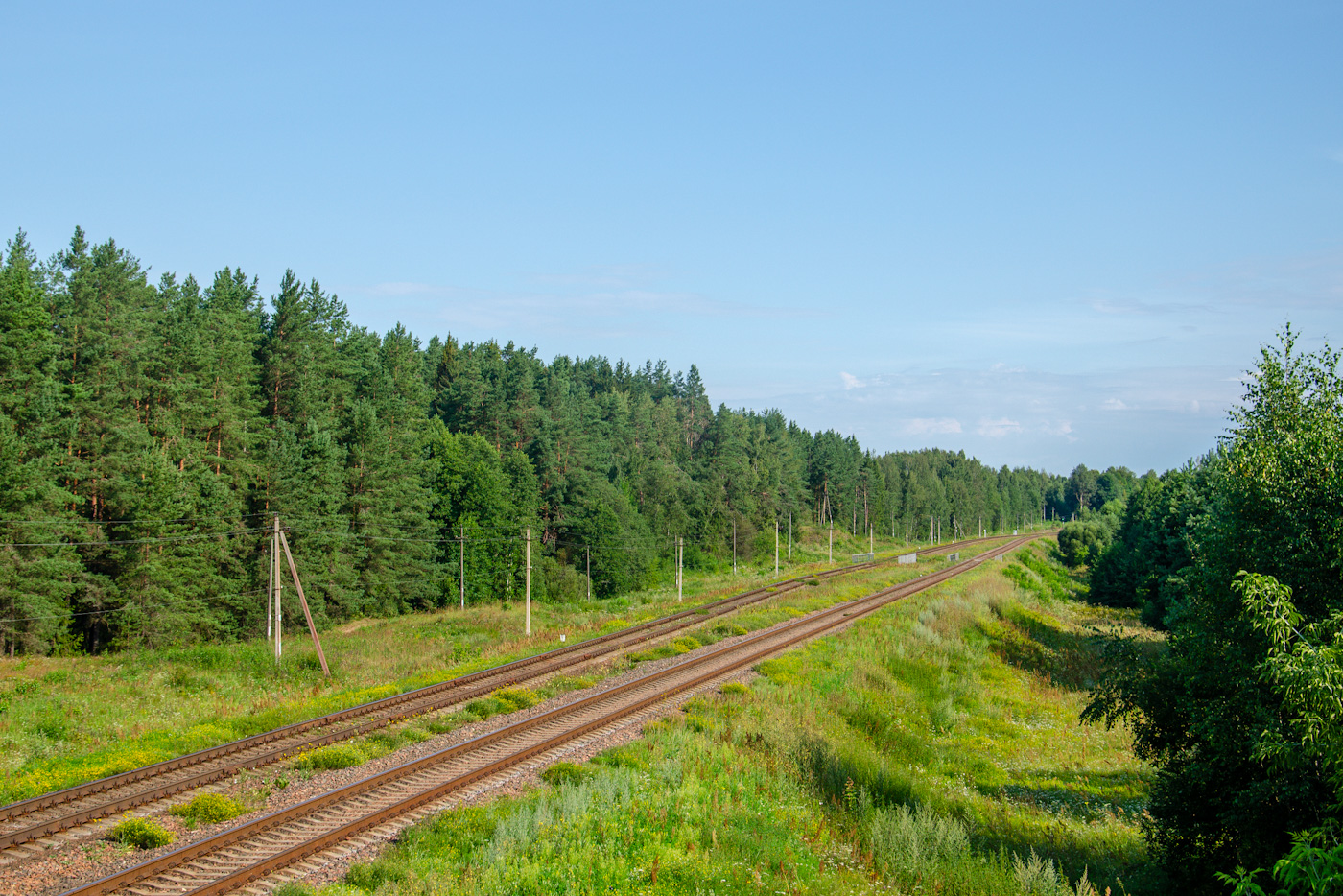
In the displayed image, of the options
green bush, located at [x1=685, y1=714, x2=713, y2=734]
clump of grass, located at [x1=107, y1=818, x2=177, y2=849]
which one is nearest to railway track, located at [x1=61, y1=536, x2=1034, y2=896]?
clump of grass, located at [x1=107, y1=818, x2=177, y2=849]

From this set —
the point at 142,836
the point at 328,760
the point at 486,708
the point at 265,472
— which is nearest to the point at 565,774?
the point at 328,760

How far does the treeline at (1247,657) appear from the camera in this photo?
9.29 m

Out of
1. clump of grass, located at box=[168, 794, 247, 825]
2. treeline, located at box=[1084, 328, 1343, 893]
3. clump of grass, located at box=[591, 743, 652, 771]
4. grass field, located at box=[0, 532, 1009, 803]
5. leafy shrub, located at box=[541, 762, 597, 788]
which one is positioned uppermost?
treeline, located at box=[1084, 328, 1343, 893]

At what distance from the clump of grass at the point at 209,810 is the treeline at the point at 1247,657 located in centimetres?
1331

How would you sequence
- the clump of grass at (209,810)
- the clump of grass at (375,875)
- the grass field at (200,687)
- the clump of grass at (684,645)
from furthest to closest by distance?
the clump of grass at (684,645) → the grass field at (200,687) → the clump of grass at (209,810) → the clump of grass at (375,875)

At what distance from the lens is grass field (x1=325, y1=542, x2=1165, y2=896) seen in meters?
9.22

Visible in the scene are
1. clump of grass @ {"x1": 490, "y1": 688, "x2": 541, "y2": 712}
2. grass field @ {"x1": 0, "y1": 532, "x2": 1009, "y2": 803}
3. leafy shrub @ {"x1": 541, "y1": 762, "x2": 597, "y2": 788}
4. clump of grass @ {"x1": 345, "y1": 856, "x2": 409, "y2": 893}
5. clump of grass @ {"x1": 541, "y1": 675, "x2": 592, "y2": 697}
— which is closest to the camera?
clump of grass @ {"x1": 345, "y1": 856, "x2": 409, "y2": 893}

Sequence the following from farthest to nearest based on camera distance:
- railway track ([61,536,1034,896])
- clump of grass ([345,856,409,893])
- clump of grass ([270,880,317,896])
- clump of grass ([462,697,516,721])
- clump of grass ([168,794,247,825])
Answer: clump of grass ([462,697,516,721]) → clump of grass ([168,794,247,825]) → railway track ([61,536,1034,896]) → clump of grass ([345,856,409,893]) → clump of grass ([270,880,317,896])

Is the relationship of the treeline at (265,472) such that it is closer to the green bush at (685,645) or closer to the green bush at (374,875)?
the green bush at (685,645)

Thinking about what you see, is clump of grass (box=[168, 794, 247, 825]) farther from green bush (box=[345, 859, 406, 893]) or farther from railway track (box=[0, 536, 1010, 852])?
green bush (box=[345, 859, 406, 893])

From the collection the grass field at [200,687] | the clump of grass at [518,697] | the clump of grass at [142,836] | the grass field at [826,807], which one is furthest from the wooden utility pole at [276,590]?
the grass field at [826,807]

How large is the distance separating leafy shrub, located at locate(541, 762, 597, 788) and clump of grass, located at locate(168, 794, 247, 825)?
4623 millimetres

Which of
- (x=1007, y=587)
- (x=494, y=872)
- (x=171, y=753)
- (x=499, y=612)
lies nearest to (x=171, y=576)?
(x=499, y=612)

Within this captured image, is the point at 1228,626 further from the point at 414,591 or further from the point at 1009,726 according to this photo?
the point at 414,591
